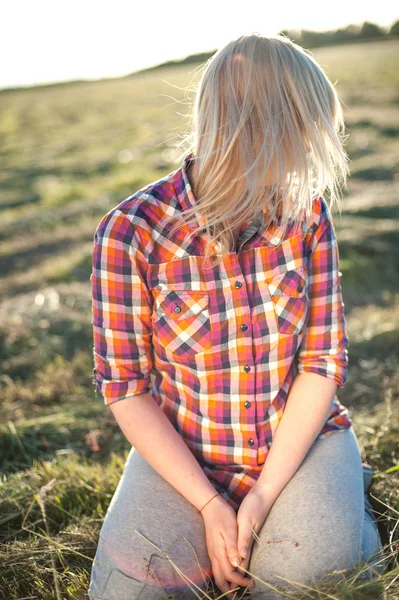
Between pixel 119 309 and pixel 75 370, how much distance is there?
7.81ft

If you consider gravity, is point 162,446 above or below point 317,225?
below

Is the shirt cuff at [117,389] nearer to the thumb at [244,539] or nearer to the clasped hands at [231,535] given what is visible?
the clasped hands at [231,535]

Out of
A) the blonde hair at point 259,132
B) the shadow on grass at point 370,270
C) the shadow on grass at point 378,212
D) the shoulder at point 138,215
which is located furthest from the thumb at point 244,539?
the shadow on grass at point 378,212

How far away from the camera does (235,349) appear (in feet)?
6.15

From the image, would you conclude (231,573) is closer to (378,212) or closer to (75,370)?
(75,370)

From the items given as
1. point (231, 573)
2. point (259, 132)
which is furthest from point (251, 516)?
point (259, 132)

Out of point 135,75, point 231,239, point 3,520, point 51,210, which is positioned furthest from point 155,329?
point 135,75

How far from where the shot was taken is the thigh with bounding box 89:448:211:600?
1680 millimetres

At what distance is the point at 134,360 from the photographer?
1.90m

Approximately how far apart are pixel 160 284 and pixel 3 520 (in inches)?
53.6

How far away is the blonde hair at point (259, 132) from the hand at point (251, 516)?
84 cm

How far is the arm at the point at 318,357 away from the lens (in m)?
1.92

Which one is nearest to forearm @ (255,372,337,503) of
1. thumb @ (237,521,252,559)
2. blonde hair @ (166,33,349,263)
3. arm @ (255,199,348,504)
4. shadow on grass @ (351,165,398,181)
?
arm @ (255,199,348,504)

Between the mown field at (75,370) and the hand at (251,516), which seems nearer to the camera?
the hand at (251,516)
